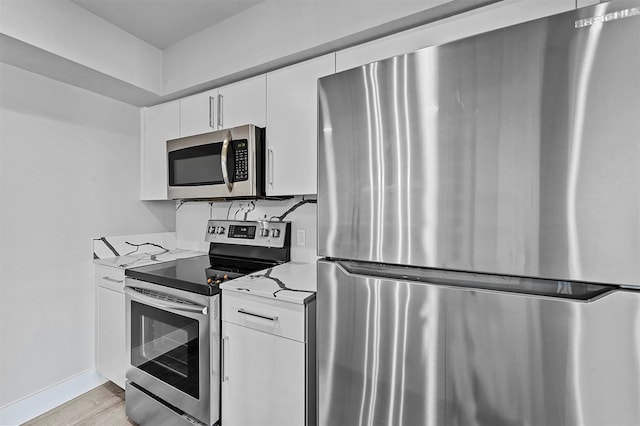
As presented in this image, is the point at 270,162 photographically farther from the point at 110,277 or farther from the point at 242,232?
the point at 110,277

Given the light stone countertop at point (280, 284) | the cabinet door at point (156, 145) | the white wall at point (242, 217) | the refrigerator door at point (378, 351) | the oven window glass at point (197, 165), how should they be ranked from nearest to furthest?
the refrigerator door at point (378, 351) → the light stone countertop at point (280, 284) → the oven window glass at point (197, 165) → the white wall at point (242, 217) → the cabinet door at point (156, 145)

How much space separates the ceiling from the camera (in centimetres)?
177

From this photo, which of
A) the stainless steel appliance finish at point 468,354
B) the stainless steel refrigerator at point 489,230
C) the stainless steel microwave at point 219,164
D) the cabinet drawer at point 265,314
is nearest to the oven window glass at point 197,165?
the stainless steel microwave at point 219,164

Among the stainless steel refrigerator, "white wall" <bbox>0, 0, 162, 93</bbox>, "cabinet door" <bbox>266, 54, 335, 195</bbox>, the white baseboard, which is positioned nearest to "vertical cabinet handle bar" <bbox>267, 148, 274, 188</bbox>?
"cabinet door" <bbox>266, 54, 335, 195</bbox>

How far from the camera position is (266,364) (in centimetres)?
127

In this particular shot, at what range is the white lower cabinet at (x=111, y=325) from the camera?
75.7 inches

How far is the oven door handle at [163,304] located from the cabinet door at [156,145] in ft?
2.74

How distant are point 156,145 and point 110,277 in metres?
1.06

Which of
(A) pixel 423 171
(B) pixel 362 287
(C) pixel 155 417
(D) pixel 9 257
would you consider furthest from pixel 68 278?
(A) pixel 423 171

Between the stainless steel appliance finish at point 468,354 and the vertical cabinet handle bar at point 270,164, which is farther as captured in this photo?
the vertical cabinet handle bar at point 270,164

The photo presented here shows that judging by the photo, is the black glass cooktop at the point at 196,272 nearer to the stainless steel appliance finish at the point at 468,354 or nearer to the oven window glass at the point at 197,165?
the oven window glass at the point at 197,165

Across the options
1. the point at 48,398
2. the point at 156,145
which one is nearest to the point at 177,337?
the point at 48,398

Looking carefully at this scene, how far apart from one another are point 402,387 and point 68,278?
236 centimetres

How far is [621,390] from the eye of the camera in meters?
0.61
